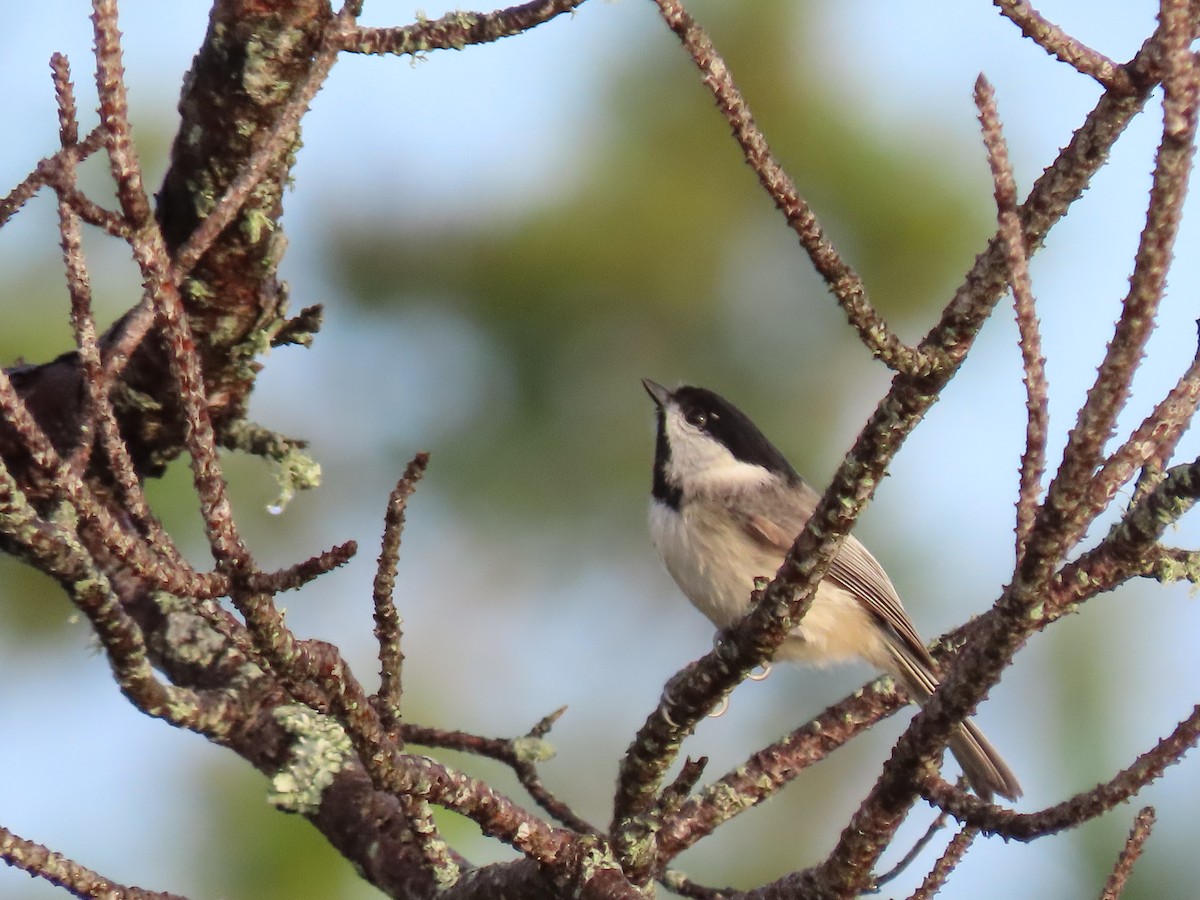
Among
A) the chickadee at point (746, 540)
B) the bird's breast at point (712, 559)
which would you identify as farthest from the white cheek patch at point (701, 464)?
the bird's breast at point (712, 559)

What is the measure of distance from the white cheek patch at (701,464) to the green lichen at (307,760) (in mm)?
1757

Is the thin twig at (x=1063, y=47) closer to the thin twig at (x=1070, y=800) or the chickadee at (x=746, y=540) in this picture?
the thin twig at (x=1070, y=800)

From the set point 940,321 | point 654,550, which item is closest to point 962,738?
point 654,550

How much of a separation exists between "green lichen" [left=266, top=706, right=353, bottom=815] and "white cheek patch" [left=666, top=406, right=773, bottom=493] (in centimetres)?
176

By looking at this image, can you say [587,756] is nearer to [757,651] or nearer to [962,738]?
[962,738]

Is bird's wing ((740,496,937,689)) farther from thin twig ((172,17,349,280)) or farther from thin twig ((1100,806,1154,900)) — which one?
thin twig ((172,17,349,280))

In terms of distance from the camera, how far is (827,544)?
1.81m

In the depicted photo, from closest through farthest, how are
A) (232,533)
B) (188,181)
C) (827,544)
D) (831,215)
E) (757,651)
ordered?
(232,533), (827,544), (757,651), (188,181), (831,215)

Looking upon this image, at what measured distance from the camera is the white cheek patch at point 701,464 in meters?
4.08

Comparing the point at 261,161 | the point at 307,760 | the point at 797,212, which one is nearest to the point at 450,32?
the point at 261,161

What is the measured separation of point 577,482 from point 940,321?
2.87m

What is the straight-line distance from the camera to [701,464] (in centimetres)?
412

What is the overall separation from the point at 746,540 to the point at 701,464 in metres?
0.29

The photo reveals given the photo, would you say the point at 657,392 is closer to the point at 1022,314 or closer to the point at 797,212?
the point at 797,212
